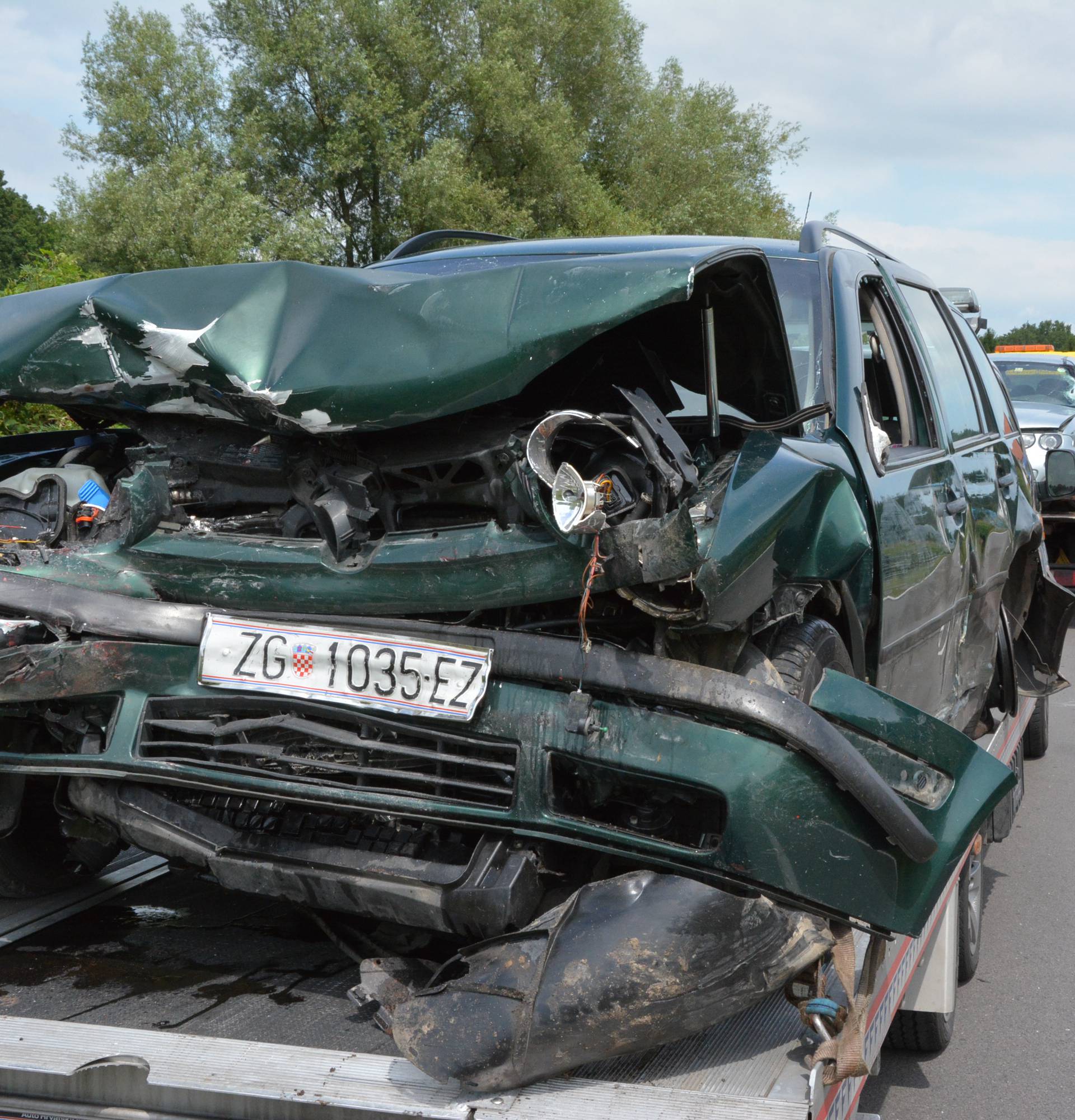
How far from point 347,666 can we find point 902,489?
1569 millimetres

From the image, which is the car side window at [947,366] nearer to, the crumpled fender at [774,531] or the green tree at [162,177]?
the crumpled fender at [774,531]

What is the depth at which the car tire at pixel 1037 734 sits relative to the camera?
649 cm

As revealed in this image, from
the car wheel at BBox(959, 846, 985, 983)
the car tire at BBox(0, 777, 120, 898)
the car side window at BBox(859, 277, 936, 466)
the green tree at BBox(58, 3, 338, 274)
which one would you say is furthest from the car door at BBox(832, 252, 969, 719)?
the green tree at BBox(58, 3, 338, 274)

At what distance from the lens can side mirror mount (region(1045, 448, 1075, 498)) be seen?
5.54 meters

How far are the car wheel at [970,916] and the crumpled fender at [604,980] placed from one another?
5.21 ft

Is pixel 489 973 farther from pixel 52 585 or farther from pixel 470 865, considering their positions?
pixel 52 585

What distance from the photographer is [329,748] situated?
268 centimetres

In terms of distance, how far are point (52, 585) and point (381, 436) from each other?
32.2 inches

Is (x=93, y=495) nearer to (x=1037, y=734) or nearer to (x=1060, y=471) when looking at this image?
(x=1060, y=471)

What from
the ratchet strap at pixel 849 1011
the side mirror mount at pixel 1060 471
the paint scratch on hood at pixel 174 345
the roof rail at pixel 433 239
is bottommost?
the ratchet strap at pixel 849 1011

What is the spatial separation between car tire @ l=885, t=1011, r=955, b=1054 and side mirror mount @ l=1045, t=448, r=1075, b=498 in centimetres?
293

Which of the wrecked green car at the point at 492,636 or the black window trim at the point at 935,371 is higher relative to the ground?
the black window trim at the point at 935,371

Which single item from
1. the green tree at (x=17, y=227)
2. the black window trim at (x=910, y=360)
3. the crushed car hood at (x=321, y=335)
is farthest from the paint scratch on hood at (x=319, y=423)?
the green tree at (x=17, y=227)

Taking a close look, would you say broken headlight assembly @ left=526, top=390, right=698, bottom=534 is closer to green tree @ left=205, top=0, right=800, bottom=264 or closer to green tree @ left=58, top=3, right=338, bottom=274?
green tree @ left=58, top=3, right=338, bottom=274
